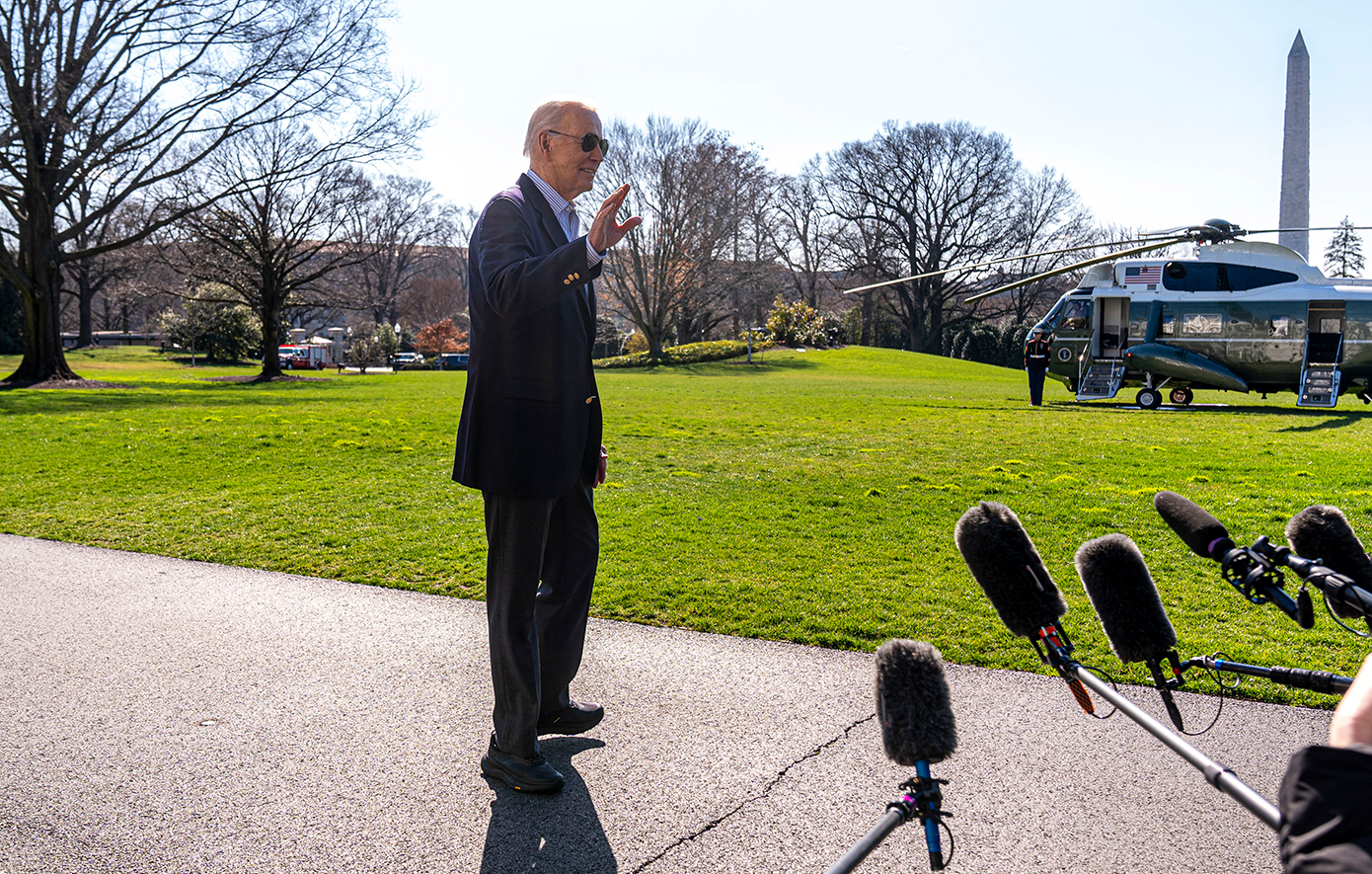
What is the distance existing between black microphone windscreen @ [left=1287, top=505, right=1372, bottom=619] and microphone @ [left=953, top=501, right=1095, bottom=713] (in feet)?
1.70

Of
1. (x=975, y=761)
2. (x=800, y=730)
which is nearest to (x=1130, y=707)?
(x=975, y=761)

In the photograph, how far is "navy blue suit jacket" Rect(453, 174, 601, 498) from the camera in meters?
3.28

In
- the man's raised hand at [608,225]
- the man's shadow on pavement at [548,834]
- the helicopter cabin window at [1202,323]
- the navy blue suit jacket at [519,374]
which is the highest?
the helicopter cabin window at [1202,323]

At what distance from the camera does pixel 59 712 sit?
4.09 metres

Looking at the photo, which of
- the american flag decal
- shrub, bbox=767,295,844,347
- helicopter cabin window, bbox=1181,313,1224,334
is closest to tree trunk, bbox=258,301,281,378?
the american flag decal

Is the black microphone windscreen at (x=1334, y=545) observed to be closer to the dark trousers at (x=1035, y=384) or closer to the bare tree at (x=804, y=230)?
the dark trousers at (x=1035, y=384)

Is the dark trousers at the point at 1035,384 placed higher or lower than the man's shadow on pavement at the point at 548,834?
higher

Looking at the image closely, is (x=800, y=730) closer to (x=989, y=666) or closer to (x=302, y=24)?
(x=989, y=666)

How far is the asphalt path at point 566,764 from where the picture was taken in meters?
2.94

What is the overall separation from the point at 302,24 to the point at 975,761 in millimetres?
30692

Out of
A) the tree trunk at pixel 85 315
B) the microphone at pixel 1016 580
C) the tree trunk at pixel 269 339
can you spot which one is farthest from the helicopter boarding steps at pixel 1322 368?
the tree trunk at pixel 85 315

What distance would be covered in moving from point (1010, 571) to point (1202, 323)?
26.4 meters

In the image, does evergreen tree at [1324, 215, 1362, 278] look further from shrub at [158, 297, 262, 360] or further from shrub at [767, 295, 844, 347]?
shrub at [158, 297, 262, 360]

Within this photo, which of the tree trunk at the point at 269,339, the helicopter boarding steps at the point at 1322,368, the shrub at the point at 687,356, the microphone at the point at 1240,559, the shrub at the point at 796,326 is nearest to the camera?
the microphone at the point at 1240,559
